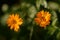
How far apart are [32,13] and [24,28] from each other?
14 cm

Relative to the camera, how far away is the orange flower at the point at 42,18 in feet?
5.94

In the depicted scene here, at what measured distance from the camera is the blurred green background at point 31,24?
1843mm

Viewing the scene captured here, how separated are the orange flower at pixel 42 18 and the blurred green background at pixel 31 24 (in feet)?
0.14

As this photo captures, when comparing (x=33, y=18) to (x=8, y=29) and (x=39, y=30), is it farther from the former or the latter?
(x=8, y=29)

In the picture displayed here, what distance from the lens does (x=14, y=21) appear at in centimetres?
184

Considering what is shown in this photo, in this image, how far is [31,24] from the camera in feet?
6.10

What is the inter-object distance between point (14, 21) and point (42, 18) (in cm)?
23

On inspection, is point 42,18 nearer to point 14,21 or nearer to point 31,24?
point 31,24

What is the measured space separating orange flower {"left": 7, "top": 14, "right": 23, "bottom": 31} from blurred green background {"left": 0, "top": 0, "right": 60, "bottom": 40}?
0.17ft

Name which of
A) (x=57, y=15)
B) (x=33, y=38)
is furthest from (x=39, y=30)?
(x=57, y=15)

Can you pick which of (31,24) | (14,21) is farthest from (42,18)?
(14,21)

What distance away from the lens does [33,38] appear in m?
1.88

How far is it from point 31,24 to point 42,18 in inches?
4.2

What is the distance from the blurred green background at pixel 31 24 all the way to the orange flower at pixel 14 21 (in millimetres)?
51
